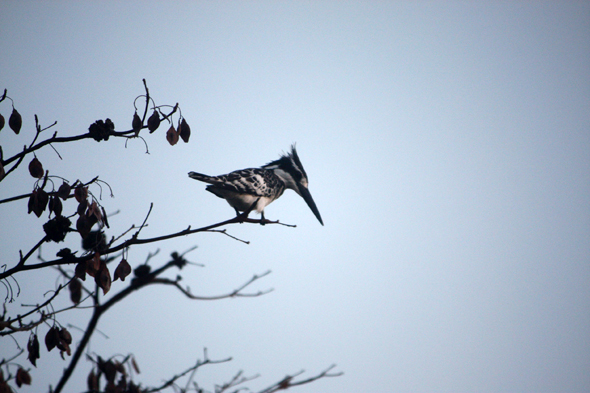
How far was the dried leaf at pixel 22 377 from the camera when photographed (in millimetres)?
3000

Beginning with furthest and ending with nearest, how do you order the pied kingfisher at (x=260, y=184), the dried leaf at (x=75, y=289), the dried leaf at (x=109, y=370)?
the pied kingfisher at (x=260, y=184) → the dried leaf at (x=109, y=370) → the dried leaf at (x=75, y=289)

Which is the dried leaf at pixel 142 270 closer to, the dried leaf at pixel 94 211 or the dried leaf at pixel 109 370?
the dried leaf at pixel 109 370

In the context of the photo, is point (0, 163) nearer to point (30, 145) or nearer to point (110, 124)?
point (30, 145)

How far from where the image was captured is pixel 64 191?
8.09ft

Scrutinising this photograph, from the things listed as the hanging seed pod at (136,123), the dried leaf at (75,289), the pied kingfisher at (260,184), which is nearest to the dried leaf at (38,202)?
the hanging seed pod at (136,123)

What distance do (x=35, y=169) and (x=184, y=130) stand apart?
0.93m

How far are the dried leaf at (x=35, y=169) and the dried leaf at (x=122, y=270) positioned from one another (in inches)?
26.9

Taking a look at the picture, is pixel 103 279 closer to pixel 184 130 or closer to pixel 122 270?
pixel 122 270

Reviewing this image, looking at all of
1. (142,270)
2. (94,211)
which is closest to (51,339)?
(94,211)

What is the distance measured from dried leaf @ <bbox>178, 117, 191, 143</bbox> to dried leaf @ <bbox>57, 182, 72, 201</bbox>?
2.68 ft

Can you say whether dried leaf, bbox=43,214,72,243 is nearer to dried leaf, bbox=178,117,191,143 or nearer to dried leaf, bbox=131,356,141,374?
dried leaf, bbox=178,117,191,143

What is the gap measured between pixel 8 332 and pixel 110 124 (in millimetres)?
1247

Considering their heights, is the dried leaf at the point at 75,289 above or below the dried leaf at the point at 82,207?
above

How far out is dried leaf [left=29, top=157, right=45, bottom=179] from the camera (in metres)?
2.53
